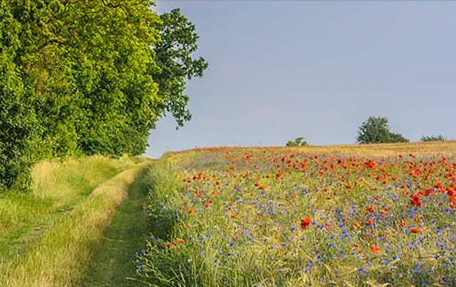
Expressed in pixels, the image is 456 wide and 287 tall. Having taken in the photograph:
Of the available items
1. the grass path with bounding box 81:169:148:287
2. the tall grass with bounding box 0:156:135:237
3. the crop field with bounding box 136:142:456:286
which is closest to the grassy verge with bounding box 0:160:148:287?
the grass path with bounding box 81:169:148:287

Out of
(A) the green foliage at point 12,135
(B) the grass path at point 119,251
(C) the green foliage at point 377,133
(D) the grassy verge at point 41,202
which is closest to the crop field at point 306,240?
(B) the grass path at point 119,251

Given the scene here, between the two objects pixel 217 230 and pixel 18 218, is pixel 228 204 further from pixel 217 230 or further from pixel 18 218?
pixel 18 218

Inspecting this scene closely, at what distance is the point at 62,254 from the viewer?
6.73 m

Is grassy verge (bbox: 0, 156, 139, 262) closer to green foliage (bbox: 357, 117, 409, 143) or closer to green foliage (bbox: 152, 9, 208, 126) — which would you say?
green foliage (bbox: 152, 9, 208, 126)

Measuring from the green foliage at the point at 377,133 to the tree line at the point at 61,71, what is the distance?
52.4m

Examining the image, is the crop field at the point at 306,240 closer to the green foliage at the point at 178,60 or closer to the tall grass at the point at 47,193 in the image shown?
the tall grass at the point at 47,193

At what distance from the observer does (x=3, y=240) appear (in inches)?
346

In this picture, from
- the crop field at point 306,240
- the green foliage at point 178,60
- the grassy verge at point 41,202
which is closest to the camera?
the crop field at point 306,240

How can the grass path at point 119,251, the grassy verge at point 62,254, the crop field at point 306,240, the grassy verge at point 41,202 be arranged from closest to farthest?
the crop field at point 306,240 < the grassy verge at point 62,254 < the grass path at point 119,251 < the grassy verge at point 41,202

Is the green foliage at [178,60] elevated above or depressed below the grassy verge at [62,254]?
above

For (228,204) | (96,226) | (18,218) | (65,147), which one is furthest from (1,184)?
(65,147)

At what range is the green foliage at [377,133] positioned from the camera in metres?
67.7

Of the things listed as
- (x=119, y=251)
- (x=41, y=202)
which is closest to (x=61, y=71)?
(x=41, y=202)

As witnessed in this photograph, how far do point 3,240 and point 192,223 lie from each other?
499 centimetres
